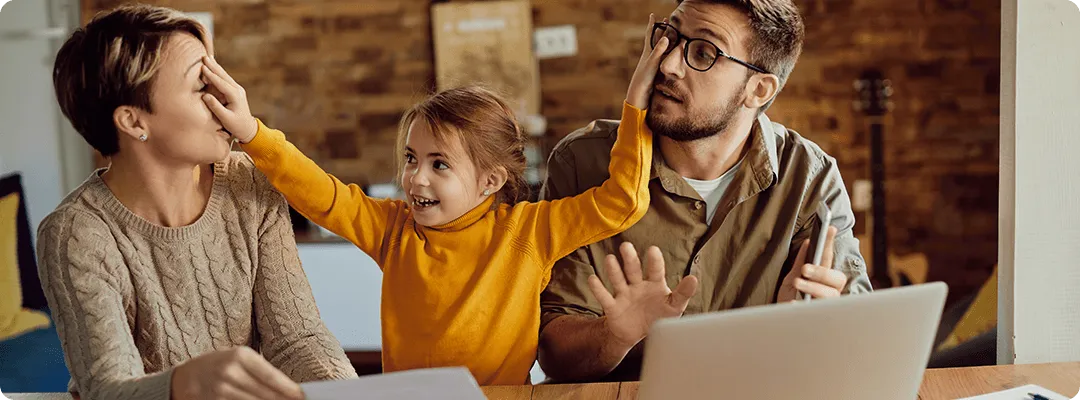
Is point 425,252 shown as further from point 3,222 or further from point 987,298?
point 3,222

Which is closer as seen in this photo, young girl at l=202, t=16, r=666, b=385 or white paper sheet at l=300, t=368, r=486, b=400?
white paper sheet at l=300, t=368, r=486, b=400

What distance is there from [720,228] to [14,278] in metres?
2.74

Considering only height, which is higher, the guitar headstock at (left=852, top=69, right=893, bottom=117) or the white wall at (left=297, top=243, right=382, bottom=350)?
the guitar headstock at (left=852, top=69, right=893, bottom=117)

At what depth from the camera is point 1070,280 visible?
1.78 m

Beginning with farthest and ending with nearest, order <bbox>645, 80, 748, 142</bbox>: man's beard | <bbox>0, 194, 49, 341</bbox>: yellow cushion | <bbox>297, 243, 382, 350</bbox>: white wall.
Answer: <bbox>297, 243, 382, 350</bbox>: white wall → <bbox>0, 194, 49, 341</bbox>: yellow cushion → <bbox>645, 80, 748, 142</bbox>: man's beard

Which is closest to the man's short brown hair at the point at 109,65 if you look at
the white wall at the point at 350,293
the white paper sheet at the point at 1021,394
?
the white paper sheet at the point at 1021,394

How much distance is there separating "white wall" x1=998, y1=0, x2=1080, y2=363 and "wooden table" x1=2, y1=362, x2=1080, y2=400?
26 cm

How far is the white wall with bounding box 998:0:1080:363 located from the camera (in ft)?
5.66

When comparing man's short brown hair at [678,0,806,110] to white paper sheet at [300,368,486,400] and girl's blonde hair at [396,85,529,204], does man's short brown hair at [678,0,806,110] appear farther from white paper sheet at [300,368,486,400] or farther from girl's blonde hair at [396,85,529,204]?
white paper sheet at [300,368,486,400]

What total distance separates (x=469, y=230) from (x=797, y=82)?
307 cm

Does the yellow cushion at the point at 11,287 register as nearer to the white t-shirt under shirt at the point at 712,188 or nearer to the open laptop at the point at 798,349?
the white t-shirt under shirt at the point at 712,188

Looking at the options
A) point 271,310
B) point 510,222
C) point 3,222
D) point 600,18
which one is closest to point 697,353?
point 510,222

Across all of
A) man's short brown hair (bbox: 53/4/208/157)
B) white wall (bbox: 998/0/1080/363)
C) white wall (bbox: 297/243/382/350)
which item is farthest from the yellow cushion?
white wall (bbox: 998/0/1080/363)

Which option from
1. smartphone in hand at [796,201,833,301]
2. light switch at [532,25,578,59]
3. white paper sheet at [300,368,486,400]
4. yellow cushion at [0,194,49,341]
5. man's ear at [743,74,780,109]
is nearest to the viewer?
white paper sheet at [300,368,486,400]
